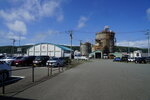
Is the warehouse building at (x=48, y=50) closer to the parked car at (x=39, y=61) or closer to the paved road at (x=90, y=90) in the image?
the parked car at (x=39, y=61)

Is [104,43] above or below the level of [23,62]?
above

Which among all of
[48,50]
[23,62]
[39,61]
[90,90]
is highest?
[48,50]

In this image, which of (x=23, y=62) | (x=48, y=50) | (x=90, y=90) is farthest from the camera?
(x=48, y=50)

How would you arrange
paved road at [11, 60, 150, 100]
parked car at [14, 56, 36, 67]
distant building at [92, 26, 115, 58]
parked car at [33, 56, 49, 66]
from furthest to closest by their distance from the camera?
1. distant building at [92, 26, 115, 58]
2. parked car at [33, 56, 49, 66]
3. parked car at [14, 56, 36, 67]
4. paved road at [11, 60, 150, 100]

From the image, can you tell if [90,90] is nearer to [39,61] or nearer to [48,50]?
[39,61]

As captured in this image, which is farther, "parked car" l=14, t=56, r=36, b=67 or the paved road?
"parked car" l=14, t=56, r=36, b=67

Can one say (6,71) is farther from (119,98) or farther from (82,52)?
(82,52)

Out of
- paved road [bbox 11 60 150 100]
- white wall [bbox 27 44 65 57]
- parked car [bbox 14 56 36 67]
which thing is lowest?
paved road [bbox 11 60 150 100]

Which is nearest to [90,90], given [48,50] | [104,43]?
[48,50]

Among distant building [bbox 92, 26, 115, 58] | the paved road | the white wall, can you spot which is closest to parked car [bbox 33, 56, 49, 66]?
the paved road

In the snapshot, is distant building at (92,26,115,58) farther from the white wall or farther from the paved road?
the paved road

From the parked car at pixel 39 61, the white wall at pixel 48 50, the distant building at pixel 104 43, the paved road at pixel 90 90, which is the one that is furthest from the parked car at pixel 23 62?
the distant building at pixel 104 43

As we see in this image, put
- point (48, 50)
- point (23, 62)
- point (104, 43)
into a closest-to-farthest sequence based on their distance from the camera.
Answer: point (23, 62) → point (48, 50) → point (104, 43)

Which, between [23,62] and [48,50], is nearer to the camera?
[23,62]
